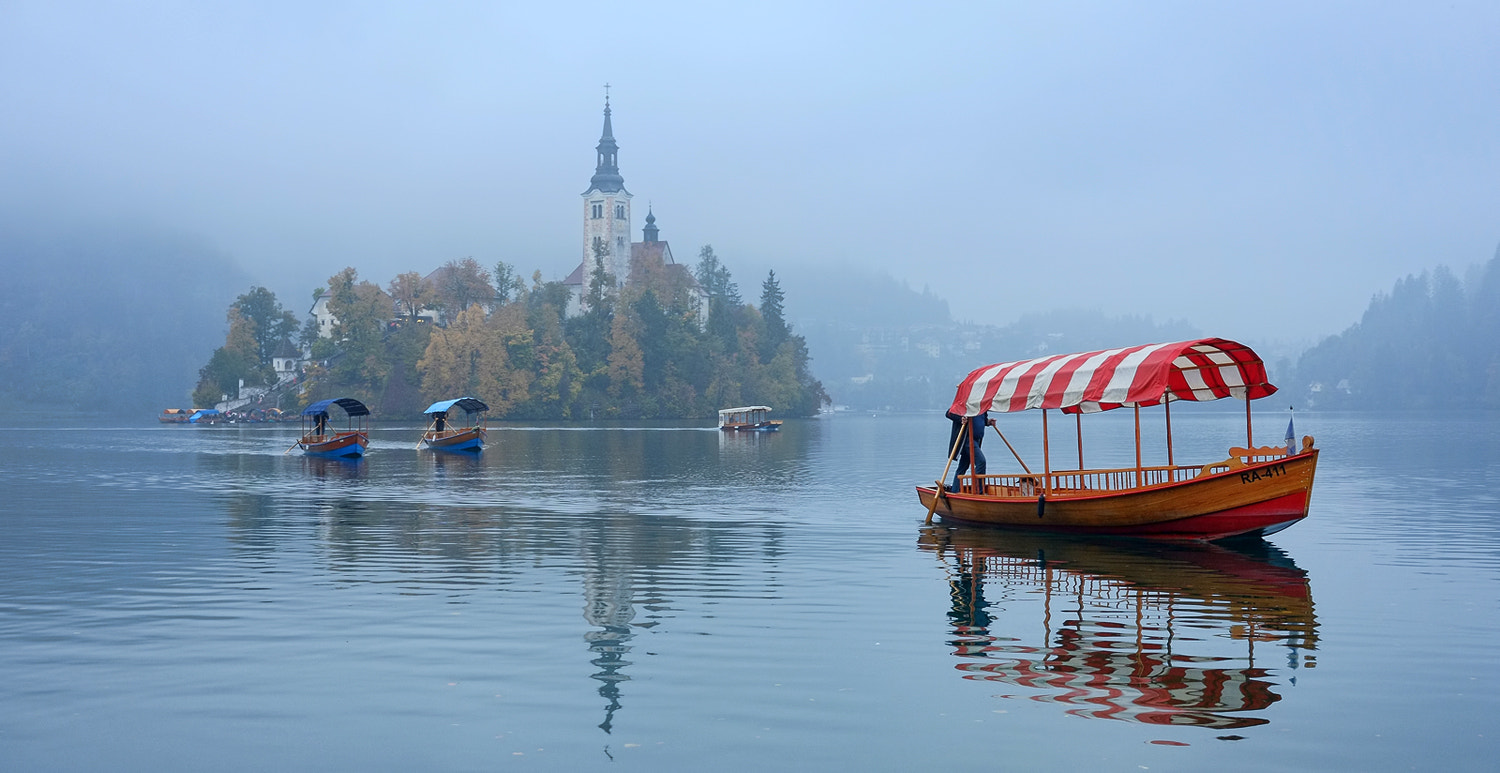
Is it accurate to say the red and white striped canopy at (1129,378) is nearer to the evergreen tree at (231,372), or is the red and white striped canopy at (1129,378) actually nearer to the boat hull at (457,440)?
the boat hull at (457,440)

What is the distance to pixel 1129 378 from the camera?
28125 millimetres

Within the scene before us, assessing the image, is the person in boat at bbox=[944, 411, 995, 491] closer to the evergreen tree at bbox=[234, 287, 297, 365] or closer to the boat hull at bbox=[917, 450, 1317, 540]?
the boat hull at bbox=[917, 450, 1317, 540]

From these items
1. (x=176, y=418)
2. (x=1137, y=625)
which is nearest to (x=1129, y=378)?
(x=1137, y=625)

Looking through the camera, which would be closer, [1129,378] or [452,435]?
[1129,378]

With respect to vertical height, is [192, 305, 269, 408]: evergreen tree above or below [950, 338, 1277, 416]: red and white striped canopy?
above

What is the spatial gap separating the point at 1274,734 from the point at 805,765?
4735mm

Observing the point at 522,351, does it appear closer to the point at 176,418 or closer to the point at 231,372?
the point at 231,372

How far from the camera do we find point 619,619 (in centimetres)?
1789

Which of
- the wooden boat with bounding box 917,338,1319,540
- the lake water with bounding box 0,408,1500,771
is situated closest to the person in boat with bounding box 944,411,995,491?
the wooden boat with bounding box 917,338,1319,540

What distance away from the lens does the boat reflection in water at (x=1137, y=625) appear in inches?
516

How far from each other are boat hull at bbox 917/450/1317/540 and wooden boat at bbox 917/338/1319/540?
0.07 ft

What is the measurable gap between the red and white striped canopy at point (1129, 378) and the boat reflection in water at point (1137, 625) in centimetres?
374

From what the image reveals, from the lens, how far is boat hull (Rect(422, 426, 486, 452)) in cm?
7462

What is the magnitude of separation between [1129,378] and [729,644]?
15.8 metres
